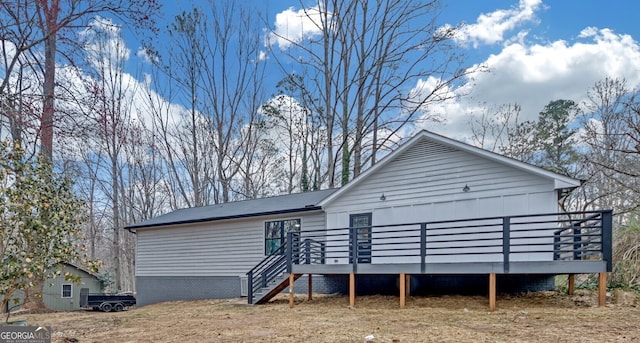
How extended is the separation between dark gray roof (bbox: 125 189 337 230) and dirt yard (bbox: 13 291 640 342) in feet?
12.4

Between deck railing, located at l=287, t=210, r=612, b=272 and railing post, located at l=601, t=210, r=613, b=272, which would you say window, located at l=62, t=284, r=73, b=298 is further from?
railing post, located at l=601, t=210, r=613, b=272

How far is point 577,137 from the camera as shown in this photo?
80.4 ft

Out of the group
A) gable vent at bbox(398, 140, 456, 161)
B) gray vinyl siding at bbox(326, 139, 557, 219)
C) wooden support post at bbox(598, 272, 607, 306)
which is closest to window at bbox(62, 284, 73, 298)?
gray vinyl siding at bbox(326, 139, 557, 219)

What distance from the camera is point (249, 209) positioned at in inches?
639

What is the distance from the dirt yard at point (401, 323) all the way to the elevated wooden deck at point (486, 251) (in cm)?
69

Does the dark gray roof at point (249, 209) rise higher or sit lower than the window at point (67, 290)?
higher

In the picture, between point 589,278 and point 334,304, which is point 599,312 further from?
point 334,304

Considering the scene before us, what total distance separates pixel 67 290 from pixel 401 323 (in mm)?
24174

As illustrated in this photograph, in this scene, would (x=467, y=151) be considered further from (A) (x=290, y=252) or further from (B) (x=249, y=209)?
(B) (x=249, y=209)

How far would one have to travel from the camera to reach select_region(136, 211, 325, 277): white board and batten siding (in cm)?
1540

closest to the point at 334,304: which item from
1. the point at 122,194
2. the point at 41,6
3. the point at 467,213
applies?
the point at 467,213

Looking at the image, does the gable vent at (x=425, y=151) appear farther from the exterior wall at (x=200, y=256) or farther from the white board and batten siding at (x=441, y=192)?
the exterior wall at (x=200, y=256)

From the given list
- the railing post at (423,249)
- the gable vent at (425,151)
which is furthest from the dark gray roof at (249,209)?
the railing post at (423,249)

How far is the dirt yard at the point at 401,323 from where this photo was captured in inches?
265
